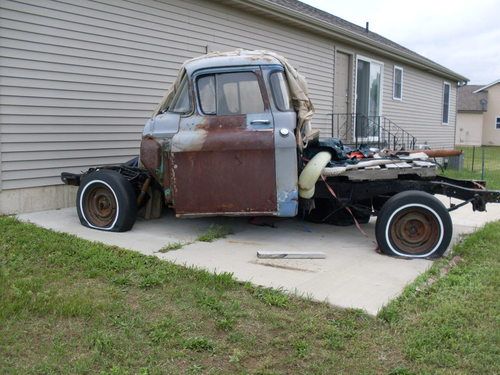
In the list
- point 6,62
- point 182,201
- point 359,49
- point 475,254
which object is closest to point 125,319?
point 182,201

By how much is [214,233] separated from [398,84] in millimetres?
13111

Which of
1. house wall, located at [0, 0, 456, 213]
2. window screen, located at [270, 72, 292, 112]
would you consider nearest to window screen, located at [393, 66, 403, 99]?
house wall, located at [0, 0, 456, 213]

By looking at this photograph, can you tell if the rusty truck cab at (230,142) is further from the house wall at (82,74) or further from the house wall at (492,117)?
the house wall at (492,117)

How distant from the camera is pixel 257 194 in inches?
227

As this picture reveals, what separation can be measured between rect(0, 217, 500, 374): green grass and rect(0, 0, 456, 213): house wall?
97.3 inches

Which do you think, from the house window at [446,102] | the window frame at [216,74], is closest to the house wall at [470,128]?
the house window at [446,102]

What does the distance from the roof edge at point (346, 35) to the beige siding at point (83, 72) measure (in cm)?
128

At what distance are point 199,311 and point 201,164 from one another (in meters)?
2.17

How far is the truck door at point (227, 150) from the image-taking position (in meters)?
5.73

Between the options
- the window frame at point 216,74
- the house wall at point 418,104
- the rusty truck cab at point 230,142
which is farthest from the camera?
the house wall at point 418,104

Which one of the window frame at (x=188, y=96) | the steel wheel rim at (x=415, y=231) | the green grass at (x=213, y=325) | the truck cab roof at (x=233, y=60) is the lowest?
the green grass at (x=213, y=325)

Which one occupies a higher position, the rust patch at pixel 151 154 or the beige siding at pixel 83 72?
the beige siding at pixel 83 72

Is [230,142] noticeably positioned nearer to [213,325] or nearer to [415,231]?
[415,231]

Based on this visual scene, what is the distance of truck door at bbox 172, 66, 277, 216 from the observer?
573 centimetres
